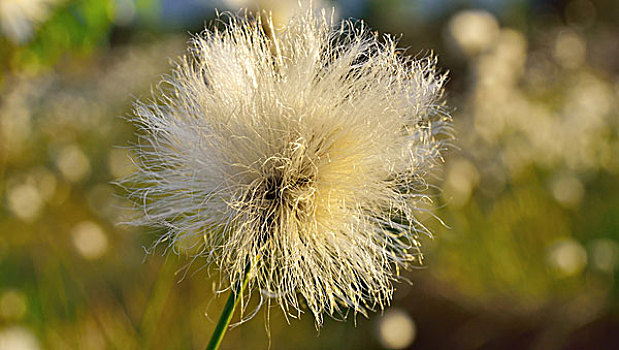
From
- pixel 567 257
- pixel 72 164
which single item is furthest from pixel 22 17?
pixel 567 257

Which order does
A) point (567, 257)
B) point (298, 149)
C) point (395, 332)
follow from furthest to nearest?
point (567, 257)
point (395, 332)
point (298, 149)

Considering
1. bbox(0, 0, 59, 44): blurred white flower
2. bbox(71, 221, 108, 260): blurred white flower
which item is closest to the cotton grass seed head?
bbox(0, 0, 59, 44): blurred white flower

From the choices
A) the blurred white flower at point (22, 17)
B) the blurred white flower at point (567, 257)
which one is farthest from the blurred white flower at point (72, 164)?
the blurred white flower at point (567, 257)

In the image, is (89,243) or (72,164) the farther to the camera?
(72,164)

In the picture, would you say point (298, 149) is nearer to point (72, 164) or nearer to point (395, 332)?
point (395, 332)

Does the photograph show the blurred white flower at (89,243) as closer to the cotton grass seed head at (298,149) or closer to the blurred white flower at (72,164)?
the blurred white flower at (72,164)

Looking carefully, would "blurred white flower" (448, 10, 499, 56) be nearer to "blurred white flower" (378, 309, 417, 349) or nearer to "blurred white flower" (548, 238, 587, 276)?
"blurred white flower" (548, 238, 587, 276)

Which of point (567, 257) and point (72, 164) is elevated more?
point (72, 164)

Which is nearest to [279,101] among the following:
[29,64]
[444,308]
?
[29,64]
